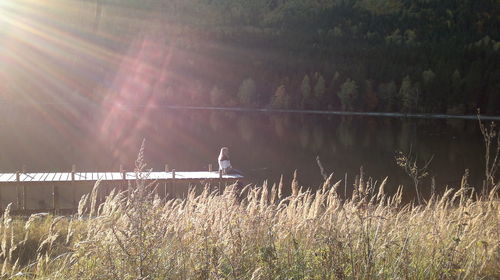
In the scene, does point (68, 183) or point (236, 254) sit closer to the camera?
point (236, 254)

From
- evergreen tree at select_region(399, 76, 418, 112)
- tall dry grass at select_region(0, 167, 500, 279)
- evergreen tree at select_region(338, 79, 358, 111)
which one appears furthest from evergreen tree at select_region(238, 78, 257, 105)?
tall dry grass at select_region(0, 167, 500, 279)

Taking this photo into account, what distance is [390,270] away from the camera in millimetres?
4605

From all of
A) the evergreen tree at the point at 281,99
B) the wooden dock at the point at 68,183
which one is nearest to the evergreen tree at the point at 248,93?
the evergreen tree at the point at 281,99

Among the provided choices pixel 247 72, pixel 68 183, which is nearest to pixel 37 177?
pixel 68 183

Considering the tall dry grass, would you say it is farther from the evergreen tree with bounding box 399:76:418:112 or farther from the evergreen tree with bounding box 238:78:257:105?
the evergreen tree with bounding box 238:78:257:105

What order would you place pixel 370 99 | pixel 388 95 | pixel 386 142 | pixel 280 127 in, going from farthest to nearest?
pixel 370 99, pixel 388 95, pixel 280 127, pixel 386 142

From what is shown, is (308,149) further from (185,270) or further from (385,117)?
(385,117)

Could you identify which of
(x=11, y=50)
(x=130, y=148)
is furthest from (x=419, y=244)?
(x=11, y=50)

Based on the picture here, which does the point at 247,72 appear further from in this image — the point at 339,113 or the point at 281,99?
the point at 339,113

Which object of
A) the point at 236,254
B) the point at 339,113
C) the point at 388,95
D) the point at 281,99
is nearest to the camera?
the point at 236,254

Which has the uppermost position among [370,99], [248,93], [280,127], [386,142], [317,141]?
[248,93]

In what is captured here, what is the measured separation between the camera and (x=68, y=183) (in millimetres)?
17922

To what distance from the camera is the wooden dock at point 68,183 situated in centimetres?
1756

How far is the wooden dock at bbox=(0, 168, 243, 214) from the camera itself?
57.6 feet
